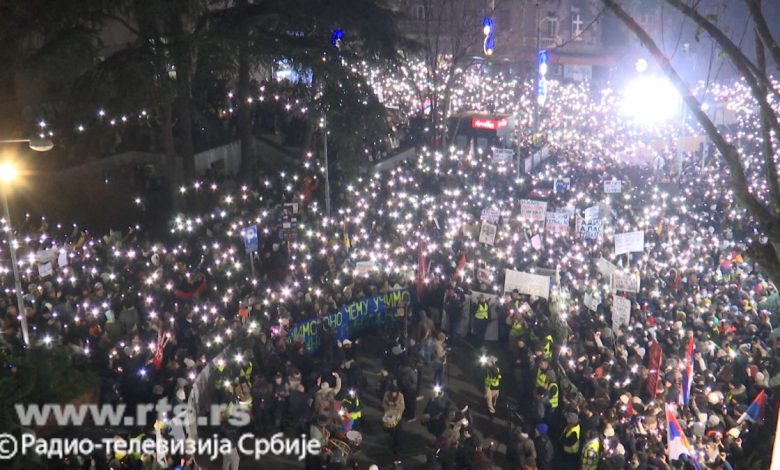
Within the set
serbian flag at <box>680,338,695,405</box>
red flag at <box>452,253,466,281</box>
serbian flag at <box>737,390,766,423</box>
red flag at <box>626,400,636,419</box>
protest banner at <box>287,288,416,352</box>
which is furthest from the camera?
red flag at <box>452,253,466,281</box>

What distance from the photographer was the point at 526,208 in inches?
698

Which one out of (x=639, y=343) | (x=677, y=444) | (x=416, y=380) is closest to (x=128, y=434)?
(x=416, y=380)

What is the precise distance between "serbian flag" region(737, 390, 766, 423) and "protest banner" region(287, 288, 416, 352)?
22.4 feet

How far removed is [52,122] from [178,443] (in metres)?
13.7

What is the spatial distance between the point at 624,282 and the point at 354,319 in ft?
19.4

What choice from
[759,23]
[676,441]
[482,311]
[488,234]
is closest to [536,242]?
[488,234]

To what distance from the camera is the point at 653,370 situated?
36.5 ft

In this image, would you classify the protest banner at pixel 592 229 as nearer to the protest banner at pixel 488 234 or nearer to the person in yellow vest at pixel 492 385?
the protest banner at pixel 488 234

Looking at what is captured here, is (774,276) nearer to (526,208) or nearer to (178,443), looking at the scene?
(178,443)

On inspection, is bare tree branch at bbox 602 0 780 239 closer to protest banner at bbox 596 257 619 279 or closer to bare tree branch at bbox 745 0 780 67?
bare tree branch at bbox 745 0 780 67

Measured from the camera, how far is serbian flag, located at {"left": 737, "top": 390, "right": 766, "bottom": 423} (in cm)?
1036

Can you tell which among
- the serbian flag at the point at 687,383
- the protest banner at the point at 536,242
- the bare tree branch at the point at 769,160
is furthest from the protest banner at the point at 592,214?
the bare tree branch at the point at 769,160

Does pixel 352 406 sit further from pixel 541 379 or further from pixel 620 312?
pixel 620 312

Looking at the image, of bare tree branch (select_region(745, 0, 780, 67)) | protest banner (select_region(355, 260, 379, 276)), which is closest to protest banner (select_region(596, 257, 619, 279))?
protest banner (select_region(355, 260, 379, 276))
